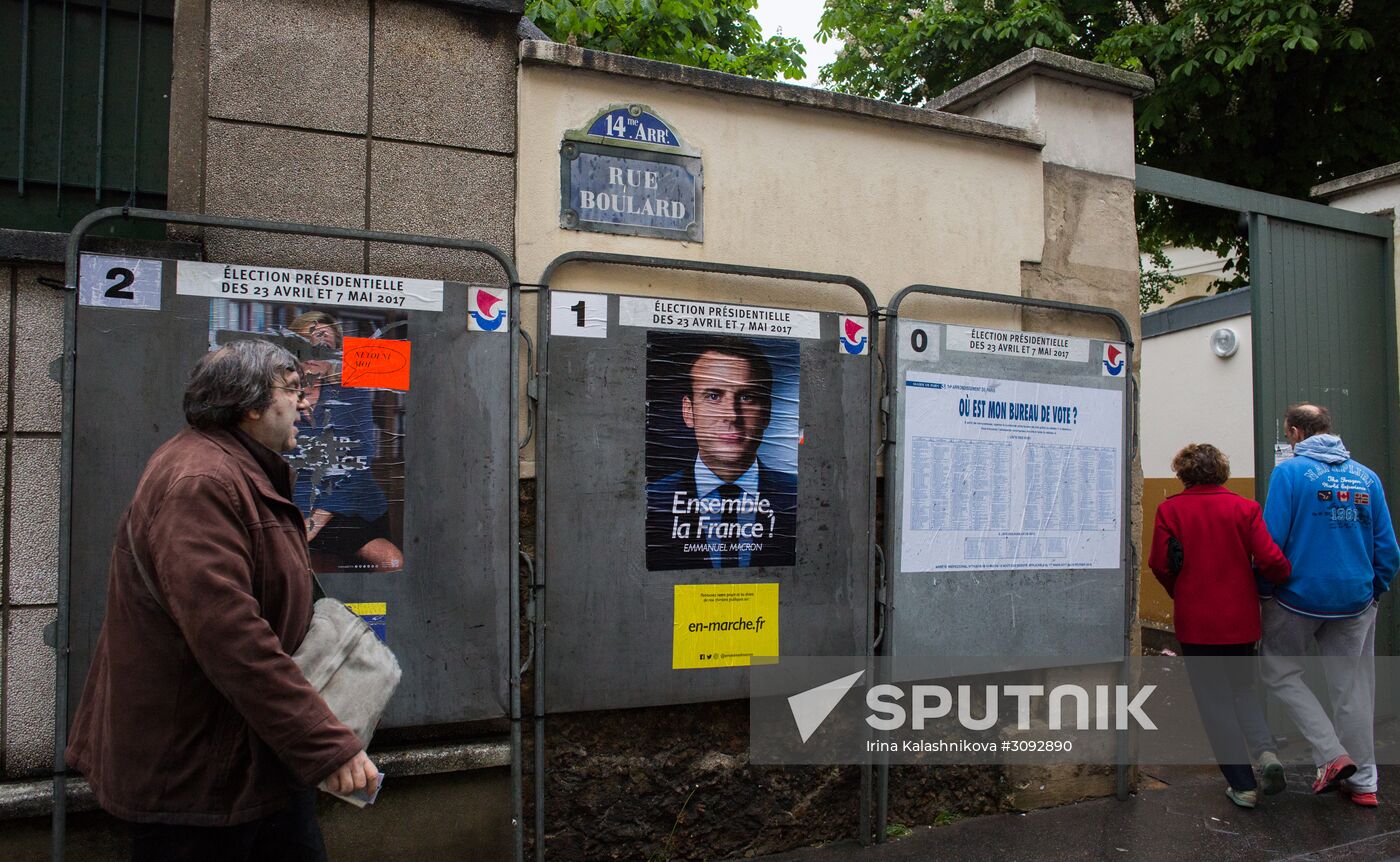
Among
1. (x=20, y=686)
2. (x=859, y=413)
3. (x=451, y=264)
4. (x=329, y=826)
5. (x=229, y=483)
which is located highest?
(x=451, y=264)

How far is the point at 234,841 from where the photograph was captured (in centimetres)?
225

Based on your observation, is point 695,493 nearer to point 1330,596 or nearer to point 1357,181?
point 1330,596

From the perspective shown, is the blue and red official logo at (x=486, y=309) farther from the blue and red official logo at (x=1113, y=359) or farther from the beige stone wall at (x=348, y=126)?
the blue and red official logo at (x=1113, y=359)

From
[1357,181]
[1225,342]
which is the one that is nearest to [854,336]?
[1357,181]

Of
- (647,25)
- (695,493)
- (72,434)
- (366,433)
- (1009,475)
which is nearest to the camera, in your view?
(72,434)

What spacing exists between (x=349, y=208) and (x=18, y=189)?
43.2 inches

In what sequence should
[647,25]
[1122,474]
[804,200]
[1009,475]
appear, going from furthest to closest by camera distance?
[647,25]
[1122,474]
[1009,475]
[804,200]

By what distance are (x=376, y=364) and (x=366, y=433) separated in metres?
0.24

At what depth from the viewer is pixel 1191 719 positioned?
248 inches

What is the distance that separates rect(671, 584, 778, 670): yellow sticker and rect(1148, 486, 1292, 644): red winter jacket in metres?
2.05

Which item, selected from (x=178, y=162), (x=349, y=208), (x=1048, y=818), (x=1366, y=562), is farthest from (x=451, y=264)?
(x=1366, y=562)

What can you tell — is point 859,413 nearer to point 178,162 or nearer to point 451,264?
point 451,264

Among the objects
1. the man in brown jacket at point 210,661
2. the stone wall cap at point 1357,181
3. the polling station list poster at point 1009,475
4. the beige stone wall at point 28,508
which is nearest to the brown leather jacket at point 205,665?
the man in brown jacket at point 210,661

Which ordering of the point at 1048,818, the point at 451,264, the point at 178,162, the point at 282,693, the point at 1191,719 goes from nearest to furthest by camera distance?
A: the point at 282,693 < the point at 178,162 < the point at 451,264 < the point at 1048,818 < the point at 1191,719
